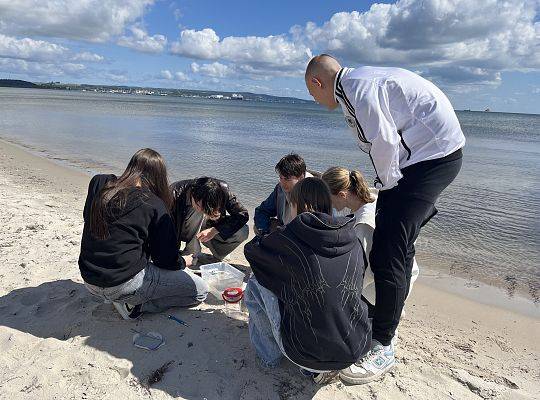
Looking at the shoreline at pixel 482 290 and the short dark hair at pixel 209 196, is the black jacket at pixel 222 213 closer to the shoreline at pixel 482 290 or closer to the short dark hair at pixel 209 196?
the short dark hair at pixel 209 196

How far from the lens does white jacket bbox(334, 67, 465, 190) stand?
2.49m

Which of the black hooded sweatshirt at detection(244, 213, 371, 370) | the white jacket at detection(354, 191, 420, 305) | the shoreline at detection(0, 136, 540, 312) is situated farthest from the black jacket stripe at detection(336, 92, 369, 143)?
the shoreline at detection(0, 136, 540, 312)

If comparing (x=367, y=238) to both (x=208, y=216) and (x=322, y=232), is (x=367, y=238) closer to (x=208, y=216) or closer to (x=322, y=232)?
(x=322, y=232)

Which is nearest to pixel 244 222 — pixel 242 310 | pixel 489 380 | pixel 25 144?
pixel 242 310

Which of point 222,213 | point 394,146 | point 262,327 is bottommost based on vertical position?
point 262,327

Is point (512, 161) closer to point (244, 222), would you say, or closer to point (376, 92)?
point (244, 222)

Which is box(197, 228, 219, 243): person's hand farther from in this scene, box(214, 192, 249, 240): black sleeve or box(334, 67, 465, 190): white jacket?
box(334, 67, 465, 190): white jacket

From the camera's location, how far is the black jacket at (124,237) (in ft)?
9.93

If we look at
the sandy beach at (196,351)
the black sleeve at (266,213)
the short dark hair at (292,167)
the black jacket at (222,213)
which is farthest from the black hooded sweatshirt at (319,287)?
the black sleeve at (266,213)

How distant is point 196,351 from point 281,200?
1.95 m

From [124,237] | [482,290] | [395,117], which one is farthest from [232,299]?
[482,290]

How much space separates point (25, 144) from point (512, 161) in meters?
17.0

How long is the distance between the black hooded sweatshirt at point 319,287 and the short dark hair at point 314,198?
204 mm

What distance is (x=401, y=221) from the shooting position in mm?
2668
